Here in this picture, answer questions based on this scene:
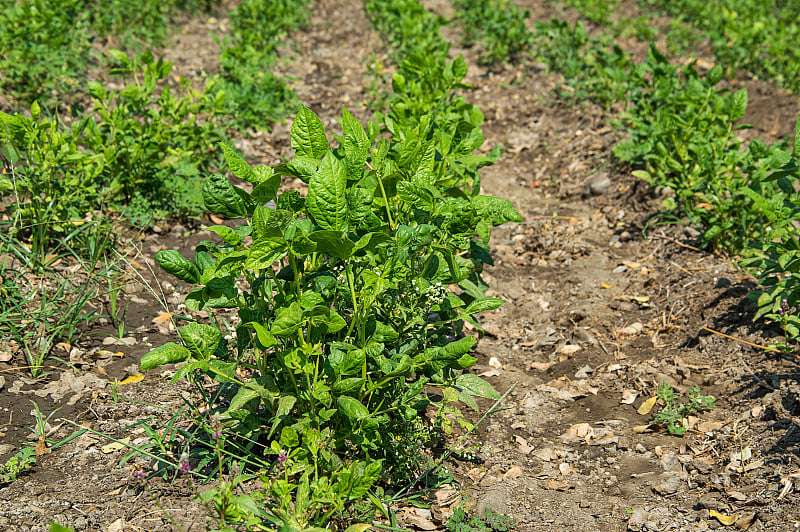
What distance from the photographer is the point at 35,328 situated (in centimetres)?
347

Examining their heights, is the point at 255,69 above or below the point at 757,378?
above

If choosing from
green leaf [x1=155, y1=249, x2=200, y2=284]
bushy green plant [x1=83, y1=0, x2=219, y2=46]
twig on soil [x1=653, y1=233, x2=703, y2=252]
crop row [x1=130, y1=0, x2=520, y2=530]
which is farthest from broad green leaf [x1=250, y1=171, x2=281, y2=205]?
bushy green plant [x1=83, y1=0, x2=219, y2=46]

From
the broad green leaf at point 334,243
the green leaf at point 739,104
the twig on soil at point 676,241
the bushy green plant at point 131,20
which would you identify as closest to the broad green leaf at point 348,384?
the broad green leaf at point 334,243

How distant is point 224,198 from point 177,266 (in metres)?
0.30

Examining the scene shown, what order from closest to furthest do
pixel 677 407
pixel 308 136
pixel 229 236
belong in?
pixel 229 236
pixel 308 136
pixel 677 407

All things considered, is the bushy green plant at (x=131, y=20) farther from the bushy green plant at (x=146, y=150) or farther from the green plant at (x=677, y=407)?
the green plant at (x=677, y=407)

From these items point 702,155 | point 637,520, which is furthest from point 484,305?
point 702,155

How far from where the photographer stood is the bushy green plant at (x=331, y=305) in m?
2.34

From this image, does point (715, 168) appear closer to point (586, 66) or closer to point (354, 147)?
point (354, 147)

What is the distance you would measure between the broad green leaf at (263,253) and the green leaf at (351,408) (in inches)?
23.1

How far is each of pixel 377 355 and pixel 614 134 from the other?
478cm

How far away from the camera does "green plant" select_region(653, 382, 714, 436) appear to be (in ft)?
11.0

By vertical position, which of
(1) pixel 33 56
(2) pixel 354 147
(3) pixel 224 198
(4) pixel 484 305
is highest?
(2) pixel 354 147

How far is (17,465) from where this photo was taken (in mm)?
2645
